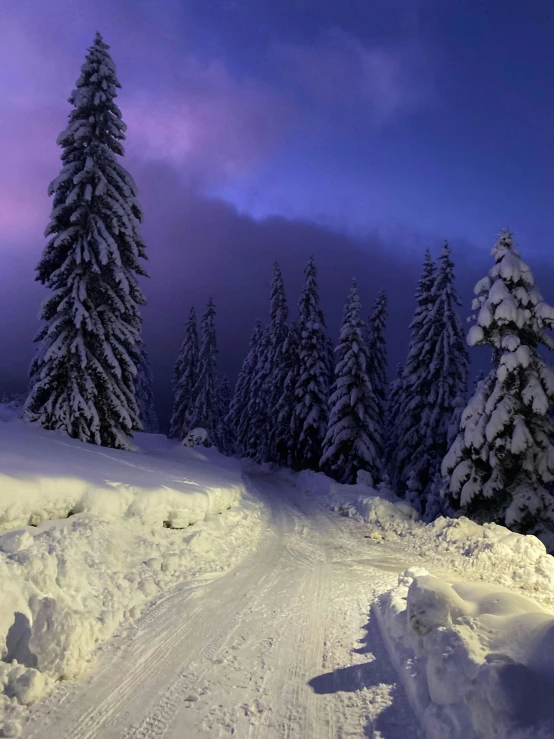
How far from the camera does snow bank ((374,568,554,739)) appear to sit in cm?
295

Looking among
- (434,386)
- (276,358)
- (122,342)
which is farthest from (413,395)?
(122,342)

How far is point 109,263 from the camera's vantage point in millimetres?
15359

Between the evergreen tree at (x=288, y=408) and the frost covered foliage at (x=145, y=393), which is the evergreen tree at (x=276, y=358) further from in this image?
the frost covered foliage at (x=145, y=393)

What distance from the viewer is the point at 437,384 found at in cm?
2384

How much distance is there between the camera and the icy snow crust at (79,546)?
4.13 metres

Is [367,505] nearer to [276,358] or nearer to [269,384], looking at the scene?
[276,358]

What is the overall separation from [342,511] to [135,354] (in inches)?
371

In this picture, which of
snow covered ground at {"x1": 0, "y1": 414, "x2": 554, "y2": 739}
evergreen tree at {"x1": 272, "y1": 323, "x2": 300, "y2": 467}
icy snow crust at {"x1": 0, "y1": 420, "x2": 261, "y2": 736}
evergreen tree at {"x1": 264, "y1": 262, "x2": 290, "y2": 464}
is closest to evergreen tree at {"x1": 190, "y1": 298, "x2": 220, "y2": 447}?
evergreen tree at {"x1": 264, "y1": 262, "x2": 290, "y2": 464}

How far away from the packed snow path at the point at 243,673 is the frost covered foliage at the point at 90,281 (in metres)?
9.37

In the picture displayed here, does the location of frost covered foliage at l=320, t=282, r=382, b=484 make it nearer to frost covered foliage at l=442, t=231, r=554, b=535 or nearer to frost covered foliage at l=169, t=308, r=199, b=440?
frost covered foliage at l=442, t=231, r=554, b=535

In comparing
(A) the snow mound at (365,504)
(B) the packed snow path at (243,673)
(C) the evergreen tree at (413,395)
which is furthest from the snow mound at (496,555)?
(C) the evergreen tree at (413,395)

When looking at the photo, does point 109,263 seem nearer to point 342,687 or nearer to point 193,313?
point 342,687

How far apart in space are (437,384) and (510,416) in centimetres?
1061

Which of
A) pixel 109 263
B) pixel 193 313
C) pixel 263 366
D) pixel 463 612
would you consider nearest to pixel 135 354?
pixel 109 263
